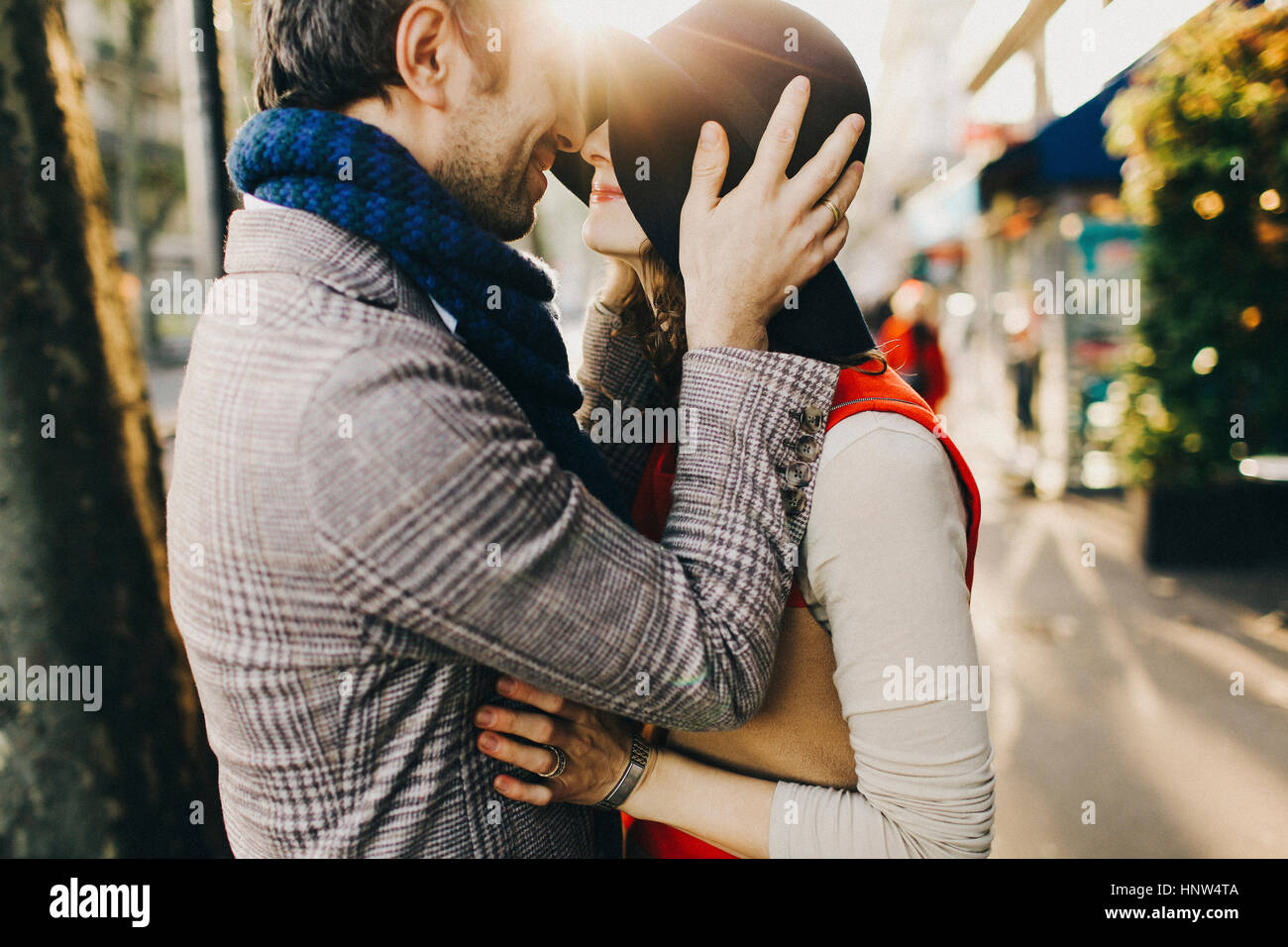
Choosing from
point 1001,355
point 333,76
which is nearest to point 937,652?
point 333,76

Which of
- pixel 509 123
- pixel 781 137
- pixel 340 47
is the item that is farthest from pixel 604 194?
pixel 340 47

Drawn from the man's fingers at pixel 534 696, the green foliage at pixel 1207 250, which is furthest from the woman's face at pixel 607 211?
the green foliage at pixel 1207 250

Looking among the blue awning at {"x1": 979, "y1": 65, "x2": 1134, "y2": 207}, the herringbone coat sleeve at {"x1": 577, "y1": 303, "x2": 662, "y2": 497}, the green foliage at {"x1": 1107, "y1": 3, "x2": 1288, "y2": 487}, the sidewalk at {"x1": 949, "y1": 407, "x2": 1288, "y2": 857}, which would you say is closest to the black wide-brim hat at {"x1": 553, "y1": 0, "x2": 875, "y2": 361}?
the herringbone coat sleeve at {"x1": 577, "y1": 303, "x2": 662, "y2": 497}

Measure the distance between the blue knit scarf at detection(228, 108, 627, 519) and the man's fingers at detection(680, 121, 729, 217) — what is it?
32cm

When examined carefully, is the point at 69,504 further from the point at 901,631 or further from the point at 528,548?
Result: the point at 901,631

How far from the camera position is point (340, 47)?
4.06 feet

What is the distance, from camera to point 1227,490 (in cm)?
607

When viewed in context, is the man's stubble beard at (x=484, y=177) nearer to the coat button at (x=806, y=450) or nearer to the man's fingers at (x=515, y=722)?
the coat button at (x=806, y=450)

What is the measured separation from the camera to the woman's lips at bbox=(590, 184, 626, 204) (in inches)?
64.8

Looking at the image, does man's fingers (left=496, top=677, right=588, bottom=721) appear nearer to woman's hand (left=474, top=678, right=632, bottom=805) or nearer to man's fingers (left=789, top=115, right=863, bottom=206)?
woman's hand (left=474, top=678, right=632, bottom=805)

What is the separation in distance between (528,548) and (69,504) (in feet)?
6.29

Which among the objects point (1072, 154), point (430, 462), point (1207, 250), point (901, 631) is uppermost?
point (1072, 154)

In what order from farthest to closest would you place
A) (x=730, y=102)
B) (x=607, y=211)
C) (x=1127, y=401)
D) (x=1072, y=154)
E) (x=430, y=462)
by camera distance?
(x=1072, y=154) < (x=1127, y=401) < (x=607, y=211) < (x=730, y=102) < (x=430, y=462)

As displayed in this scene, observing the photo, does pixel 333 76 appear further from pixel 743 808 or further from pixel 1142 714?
pixel 1142 714
